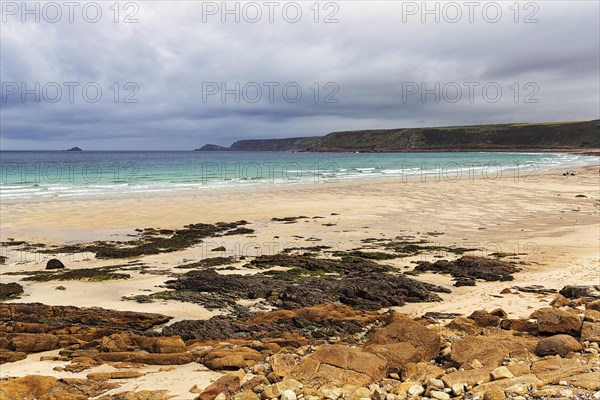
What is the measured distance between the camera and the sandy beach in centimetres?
1069

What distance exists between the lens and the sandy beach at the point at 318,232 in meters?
10.7

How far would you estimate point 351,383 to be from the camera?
5.88m

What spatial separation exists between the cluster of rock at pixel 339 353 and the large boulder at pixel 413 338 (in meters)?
0.02

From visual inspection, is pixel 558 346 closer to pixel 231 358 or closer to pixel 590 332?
pixel 590 332

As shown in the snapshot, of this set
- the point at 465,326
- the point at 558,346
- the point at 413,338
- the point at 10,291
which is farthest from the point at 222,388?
the point at 10,291

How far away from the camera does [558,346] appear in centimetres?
665

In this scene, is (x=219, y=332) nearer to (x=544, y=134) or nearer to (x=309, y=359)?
(x=309, y=359)

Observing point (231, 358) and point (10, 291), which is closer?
point (231, 358)

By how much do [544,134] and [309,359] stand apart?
218 m

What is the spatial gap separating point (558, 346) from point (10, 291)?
12156mm

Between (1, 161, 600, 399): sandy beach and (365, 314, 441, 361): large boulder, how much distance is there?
2.70 m

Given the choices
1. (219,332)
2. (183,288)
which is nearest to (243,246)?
(183,288)

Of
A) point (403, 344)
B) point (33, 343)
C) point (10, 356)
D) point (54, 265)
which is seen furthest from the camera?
point (54, 265)

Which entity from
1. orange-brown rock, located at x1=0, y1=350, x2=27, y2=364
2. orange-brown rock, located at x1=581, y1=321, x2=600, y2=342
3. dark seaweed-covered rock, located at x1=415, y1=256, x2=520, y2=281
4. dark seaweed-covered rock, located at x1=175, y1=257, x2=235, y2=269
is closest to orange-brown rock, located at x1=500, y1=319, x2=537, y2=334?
orange-brown rock, located at x1=581, y1=321, x2=600, y2=342
